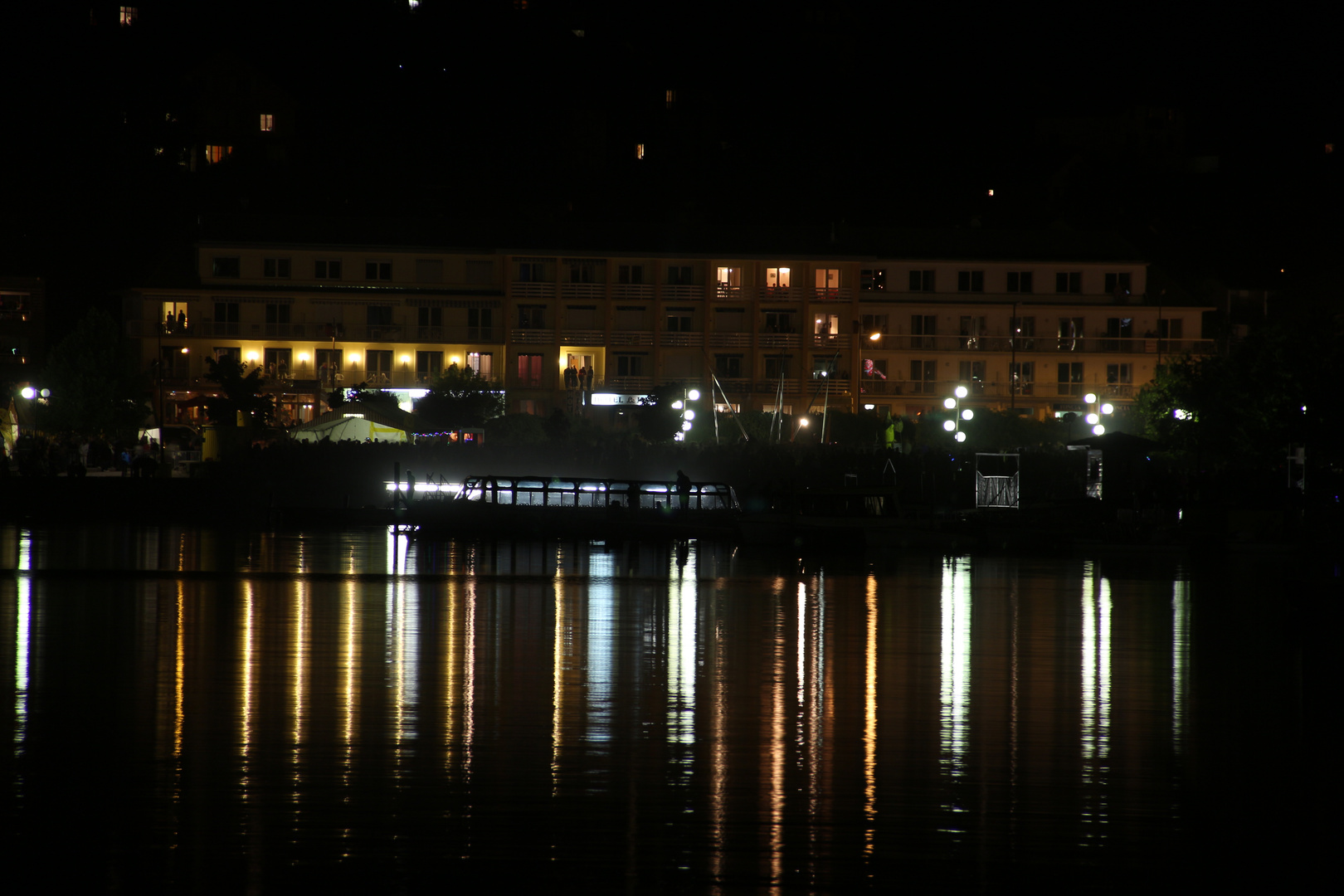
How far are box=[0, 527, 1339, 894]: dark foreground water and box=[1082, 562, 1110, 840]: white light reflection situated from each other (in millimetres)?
59

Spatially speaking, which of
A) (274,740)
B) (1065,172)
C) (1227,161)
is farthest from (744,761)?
(1227,161)

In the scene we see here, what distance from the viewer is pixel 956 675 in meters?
16.5

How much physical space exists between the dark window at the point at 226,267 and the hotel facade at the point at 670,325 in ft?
0.33

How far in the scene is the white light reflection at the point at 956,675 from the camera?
12164 millimetres

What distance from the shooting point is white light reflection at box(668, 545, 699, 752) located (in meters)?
13.1

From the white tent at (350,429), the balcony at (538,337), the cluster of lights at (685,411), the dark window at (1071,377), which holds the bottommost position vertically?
the white tent at (350,429)

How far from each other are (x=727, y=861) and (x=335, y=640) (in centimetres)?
1016

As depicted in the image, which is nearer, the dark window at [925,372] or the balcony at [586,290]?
the balcony at [586,290]

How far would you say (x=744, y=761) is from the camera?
11.9 meters

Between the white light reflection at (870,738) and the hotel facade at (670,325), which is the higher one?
the hotel facade at (670,325)

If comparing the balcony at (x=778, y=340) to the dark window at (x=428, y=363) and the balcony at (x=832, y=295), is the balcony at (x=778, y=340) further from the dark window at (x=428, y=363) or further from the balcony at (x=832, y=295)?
the dark window at (x=428, y=363)

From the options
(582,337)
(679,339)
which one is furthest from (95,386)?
(679,339)

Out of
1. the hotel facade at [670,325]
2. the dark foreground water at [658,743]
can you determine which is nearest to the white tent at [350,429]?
the hotel facade at [670,325]

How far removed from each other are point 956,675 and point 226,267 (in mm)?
61291
